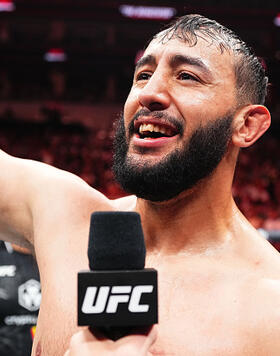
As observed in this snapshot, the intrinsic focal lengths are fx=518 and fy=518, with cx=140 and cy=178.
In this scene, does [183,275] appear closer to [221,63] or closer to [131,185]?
[131,185]

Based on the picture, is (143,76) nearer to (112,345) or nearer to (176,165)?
(176,165)

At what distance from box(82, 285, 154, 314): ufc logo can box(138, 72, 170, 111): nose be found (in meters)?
0.59

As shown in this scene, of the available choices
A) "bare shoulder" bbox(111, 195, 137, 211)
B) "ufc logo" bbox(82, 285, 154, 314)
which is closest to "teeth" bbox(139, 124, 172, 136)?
"bare shoulder" bbox(111, 195, 137, 211)

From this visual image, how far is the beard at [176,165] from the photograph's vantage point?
1175 millimetres

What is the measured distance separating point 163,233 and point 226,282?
0.70 feet

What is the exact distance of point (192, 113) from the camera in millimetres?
1206

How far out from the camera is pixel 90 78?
31.7 ft

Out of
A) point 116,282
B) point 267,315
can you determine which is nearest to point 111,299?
point 116,282

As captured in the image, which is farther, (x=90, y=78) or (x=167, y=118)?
(x=90, y=78)

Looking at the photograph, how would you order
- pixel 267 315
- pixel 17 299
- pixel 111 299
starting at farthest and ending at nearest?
pixel 17 299, pixel 267 315, pixel 111 299

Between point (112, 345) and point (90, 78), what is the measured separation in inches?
364

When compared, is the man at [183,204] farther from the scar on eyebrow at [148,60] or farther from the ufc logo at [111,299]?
the ufc logo at [111,299]

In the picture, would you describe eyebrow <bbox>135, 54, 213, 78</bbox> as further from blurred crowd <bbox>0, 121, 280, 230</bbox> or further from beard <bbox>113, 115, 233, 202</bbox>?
blurred crowd <bbox>0, 121, 280, 230</bbox>

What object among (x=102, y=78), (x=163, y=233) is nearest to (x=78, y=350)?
(x=163, y=233)
